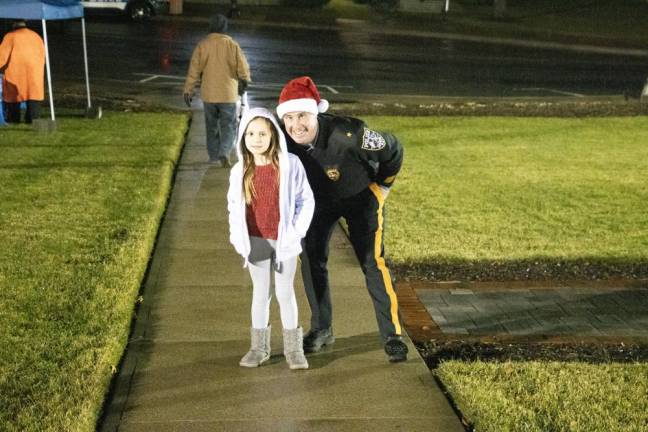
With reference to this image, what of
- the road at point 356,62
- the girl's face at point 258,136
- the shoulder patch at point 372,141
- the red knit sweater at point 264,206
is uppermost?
the girl's face at point 258,136

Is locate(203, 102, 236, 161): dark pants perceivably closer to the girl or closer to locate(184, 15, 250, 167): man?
locate(184, 15, 250, 167): man

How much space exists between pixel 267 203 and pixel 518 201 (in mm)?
5253

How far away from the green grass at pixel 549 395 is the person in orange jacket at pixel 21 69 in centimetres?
1036

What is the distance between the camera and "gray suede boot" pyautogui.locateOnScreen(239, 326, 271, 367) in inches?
214

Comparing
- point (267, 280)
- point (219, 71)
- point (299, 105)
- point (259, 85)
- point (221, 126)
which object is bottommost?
point (259, 85)

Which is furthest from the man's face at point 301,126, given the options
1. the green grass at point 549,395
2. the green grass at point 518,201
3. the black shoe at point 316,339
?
the green grass at point 518,201

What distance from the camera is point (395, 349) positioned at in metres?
5.50

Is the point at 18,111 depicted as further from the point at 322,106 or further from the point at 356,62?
the point at 356,62

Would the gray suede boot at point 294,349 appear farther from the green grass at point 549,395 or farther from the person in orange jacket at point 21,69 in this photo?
the person in orange jacket at point 21,69

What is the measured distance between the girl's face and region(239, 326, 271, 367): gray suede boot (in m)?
1.07

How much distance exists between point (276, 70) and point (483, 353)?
17101mm

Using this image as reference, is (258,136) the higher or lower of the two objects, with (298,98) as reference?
lower

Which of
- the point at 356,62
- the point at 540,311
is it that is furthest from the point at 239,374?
the point at 356,62

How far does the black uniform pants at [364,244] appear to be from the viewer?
5438mm
